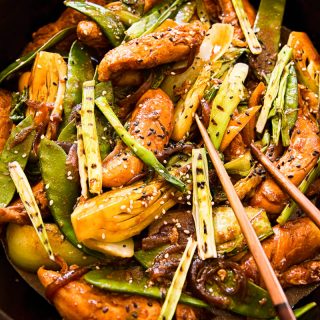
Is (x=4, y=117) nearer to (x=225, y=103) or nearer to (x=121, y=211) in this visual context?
(x=121, y=211)

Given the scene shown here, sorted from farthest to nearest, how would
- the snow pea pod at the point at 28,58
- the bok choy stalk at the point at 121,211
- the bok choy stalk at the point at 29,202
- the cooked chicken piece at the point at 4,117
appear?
the snow pea pod at the point at 28,58 < the cooked chicken piece at the point at 4,117 < the bok choy stalk at the point at 29,202 < the bok choy stalk at the point at 121,211

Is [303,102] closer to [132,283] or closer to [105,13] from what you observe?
[105,13]

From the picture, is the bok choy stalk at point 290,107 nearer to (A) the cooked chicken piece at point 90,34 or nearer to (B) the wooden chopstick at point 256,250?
(B) the wooden chopstick at point 256,250

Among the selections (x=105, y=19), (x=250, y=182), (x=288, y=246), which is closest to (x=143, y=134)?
(x=250, y=182)

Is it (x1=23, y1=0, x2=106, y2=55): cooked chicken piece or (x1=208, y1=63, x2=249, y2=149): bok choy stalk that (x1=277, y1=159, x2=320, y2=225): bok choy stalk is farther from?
(x1=23, y1=0, x2=106, y2=55): cooked chicken piece

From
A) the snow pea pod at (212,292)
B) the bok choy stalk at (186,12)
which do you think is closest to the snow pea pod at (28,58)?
the bok choy stalk at (186,12)
